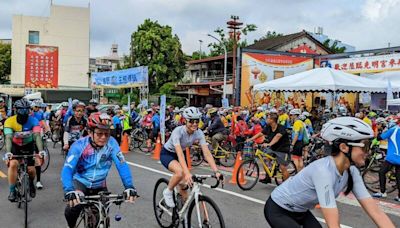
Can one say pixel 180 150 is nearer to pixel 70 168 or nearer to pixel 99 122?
pixel 99 122

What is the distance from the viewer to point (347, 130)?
299 cm

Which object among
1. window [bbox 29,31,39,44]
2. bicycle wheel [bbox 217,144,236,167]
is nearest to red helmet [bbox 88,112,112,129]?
bicycle wheel [bbox 217,144,236,167]

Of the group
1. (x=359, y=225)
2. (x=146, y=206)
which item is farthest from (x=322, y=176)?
(x=146, y=206)

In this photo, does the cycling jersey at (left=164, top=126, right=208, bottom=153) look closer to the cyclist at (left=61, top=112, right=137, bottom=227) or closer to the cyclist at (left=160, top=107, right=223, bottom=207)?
the cyclist at (left=160, top=107, right=223, bottom=207)

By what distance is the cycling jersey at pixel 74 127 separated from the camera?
9.49 m

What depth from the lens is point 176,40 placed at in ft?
146

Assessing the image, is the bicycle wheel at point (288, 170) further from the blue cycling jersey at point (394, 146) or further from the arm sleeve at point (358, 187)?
the arm sleeve at point (358, 187)

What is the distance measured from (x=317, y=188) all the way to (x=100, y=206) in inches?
81.1

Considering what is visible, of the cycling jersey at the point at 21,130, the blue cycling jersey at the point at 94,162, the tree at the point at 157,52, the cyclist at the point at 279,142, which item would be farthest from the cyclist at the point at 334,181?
the tree at the point at 157,52

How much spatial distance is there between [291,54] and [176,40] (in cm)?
1553

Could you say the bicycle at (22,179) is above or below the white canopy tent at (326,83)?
below

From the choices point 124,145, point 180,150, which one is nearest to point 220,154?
point 124,145

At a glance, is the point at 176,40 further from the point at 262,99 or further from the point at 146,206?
the point at 146,206

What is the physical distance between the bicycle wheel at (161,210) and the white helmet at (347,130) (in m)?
3.19
